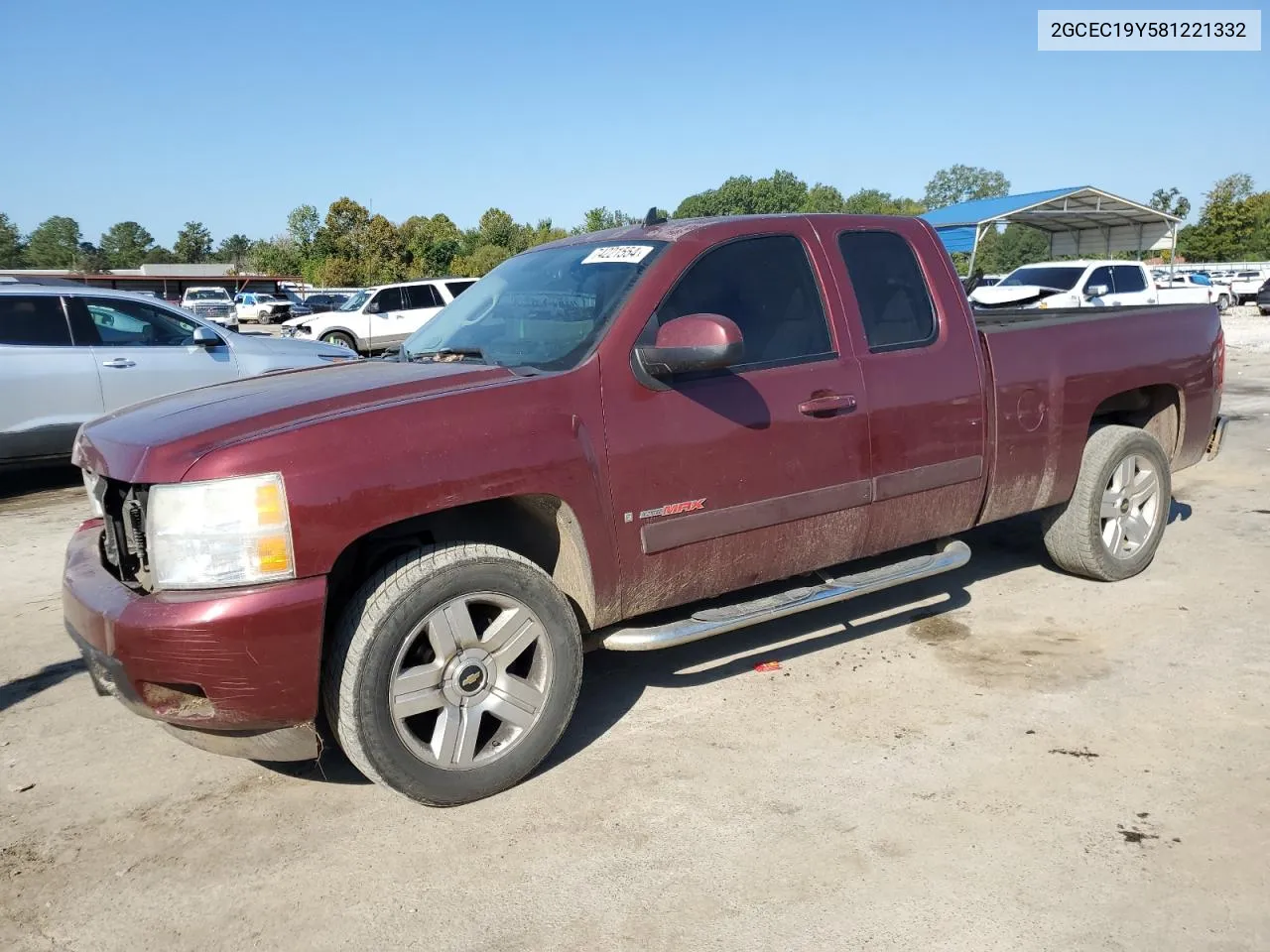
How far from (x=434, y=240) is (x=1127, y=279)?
56.7 meters

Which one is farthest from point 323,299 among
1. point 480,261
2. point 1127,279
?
point 1127,279

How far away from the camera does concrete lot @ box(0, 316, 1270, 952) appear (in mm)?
2656

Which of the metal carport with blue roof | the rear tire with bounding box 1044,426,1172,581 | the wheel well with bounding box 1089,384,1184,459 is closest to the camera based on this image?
the rear tire with bounding box 1044,426,1172,581

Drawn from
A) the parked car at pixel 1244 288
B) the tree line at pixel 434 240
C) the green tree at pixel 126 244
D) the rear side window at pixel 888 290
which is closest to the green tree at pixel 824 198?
the tree line at pixel 434 240

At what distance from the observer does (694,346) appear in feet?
11.1

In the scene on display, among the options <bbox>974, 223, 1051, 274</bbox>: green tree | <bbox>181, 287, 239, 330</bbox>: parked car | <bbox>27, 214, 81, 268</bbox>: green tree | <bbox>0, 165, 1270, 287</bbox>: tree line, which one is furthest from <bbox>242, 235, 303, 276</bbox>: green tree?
<bbox>974, 223, 1051, 274</bbox>: green tree

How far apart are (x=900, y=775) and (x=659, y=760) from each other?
82 cm

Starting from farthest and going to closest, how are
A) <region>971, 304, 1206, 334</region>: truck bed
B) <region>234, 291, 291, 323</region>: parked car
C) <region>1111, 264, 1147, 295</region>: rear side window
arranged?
1. <region>234, 291, 291, 323</region>: parked car
2. <region>1111, 264, 1147, 295</region>: rear side window
3. <region>971, 304, 1206, 334</region>: truck bed

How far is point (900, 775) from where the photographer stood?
337 cm

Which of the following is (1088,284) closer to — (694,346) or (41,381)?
(41,381)

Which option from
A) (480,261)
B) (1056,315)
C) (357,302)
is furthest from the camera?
(480,261)

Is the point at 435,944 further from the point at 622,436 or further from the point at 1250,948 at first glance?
the point at 1250,948

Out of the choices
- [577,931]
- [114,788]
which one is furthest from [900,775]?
[114,788]

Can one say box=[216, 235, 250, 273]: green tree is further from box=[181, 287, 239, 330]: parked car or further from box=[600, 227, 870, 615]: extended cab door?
box=[600, 227, 870, 615]: extended cab door
